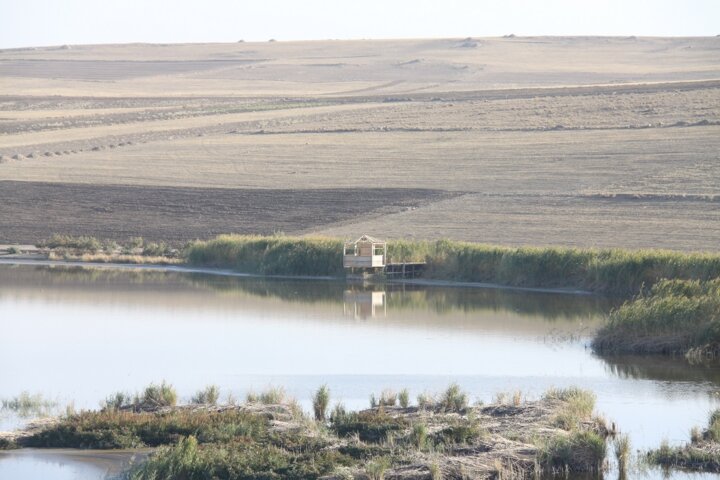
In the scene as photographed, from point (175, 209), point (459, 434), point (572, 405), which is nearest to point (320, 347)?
point (572, 405)

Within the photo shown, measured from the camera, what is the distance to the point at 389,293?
3950 centimetres

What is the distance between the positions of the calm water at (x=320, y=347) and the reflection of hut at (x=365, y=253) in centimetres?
168

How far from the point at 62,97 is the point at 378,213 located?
57269 millimetres

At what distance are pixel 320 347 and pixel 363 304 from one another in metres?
8.69

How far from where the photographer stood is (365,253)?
4391 cm

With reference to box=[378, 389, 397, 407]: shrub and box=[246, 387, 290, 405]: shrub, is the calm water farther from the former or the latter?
box=[246, 387, 290, 405]: shrub

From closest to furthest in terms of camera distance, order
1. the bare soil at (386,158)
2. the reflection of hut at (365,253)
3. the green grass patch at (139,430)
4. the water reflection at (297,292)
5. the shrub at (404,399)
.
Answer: the green grass patch at (139,430) < the shrub at (404,399) < the water reflection at (297,292) < the reflection of hut at (365,253) < the bare soil at (386,158)

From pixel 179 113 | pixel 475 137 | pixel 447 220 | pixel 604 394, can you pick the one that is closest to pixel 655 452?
pixel 604 394

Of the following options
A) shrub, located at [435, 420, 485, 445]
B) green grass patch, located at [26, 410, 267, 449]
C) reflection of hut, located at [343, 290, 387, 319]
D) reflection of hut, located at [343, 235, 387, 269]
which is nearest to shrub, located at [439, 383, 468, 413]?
shrub, located at [435, 420, 485, 445]

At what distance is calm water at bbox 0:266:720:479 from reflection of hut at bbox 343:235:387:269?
1683 millimetres

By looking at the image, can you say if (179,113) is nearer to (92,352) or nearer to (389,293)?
(389,293)

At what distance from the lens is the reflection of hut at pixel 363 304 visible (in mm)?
34156

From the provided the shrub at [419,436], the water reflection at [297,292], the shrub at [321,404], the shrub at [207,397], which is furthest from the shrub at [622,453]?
the water reflection at [297,292]

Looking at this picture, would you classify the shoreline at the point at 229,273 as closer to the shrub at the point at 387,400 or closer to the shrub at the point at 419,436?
the shrub at the point at 387,400
